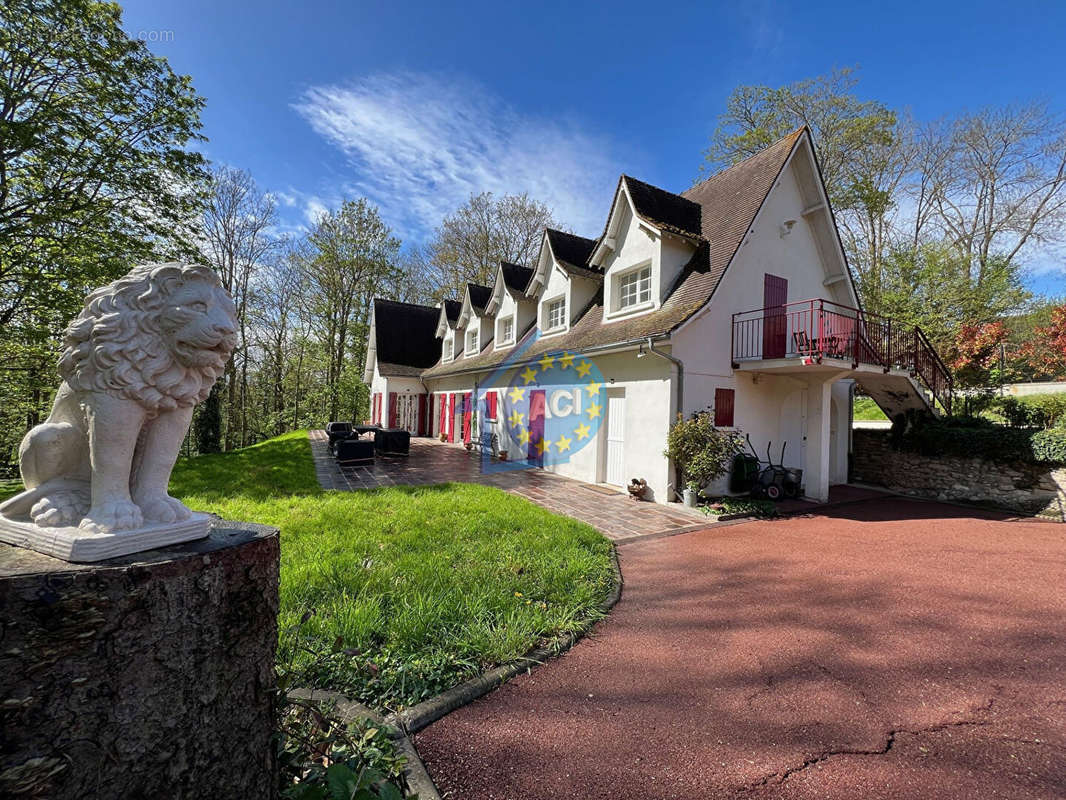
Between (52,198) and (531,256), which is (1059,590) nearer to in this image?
(52,198)

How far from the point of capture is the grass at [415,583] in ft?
9.53

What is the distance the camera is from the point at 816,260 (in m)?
11.3

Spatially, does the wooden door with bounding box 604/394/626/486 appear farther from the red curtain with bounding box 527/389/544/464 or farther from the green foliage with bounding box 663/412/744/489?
the red curtain with bounding box 527/389/544/464

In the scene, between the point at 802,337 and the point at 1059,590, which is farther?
the point at 802,337

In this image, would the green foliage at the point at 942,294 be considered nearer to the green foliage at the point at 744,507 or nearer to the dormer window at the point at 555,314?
the green foliage at the point at 744,507

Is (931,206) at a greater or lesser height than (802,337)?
greater

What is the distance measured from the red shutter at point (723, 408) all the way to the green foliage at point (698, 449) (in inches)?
36.1

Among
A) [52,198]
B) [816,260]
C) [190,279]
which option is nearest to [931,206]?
[816,260]

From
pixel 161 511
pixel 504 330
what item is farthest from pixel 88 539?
pixel 504 330

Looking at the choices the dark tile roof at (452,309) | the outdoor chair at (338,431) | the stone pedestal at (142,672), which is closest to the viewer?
the stone pedestal at (142,672)

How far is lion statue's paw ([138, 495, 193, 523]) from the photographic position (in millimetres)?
1612

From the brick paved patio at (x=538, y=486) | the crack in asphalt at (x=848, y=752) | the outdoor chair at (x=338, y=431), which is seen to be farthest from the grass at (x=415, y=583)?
the outdoor chair at (x=338, y=431)

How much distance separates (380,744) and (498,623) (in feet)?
4.61

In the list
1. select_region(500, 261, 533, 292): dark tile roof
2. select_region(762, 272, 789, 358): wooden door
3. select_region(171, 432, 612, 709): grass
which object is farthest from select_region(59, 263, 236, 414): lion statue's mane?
select_region(500, 261, 533, 292): dark tile roof
